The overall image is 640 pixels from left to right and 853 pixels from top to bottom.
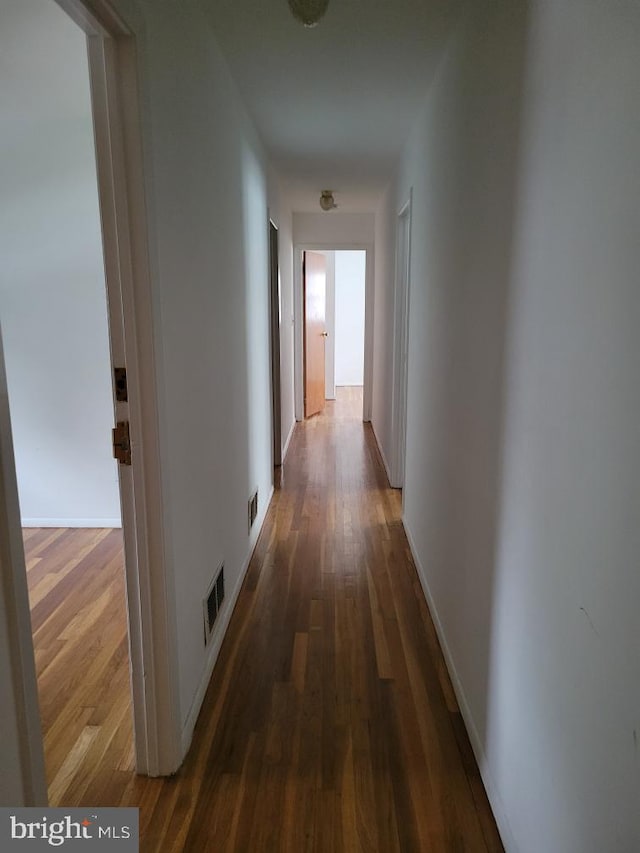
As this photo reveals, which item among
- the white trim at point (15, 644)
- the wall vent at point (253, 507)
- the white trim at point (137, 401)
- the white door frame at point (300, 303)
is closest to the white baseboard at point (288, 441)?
the white door frame at point (300, 303)

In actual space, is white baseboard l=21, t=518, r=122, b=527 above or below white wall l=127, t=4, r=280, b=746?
below

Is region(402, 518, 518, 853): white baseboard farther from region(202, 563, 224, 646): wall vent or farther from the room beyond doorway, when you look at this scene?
the room beyond doorway

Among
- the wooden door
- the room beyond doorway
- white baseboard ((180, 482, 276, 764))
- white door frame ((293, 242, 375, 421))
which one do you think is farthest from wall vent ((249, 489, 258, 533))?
the room beyond doorway

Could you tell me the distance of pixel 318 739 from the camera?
1.85 metres

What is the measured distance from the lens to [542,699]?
1220mm

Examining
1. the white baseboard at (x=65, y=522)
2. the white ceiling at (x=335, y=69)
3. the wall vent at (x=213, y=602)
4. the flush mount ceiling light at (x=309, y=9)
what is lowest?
the white baseboard at (x=65, y=522)

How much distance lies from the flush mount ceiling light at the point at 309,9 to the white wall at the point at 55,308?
158cm

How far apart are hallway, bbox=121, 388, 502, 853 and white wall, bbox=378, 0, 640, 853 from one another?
0.51 feet

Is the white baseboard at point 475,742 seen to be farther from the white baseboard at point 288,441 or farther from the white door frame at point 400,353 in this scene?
the white baseboard at point 288,441

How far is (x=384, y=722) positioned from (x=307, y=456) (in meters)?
A: 3.49

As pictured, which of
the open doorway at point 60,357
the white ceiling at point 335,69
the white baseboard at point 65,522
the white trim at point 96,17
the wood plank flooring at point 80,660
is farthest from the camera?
the white baseboard at point 65,522

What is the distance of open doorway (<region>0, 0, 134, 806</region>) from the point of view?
241cm

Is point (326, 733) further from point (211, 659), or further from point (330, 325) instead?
point (330, 325)

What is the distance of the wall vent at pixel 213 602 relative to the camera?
210 cm
